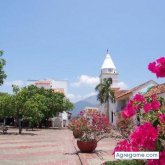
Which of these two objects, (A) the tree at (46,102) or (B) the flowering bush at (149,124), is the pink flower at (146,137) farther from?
(A) the tree at (46,102)

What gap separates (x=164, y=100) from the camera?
18.6 feet

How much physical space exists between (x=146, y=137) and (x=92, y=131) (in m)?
14.4

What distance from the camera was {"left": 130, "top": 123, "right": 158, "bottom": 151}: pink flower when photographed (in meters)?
4.66

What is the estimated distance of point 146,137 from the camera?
467 centimetres

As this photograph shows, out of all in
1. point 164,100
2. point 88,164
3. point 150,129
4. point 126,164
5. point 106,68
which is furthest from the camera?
point 106,68

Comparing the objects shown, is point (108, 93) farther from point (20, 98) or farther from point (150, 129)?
point (150, 129)

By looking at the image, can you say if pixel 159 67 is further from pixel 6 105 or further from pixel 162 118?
pixel 6 105

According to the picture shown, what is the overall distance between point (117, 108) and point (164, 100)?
58.2 metres

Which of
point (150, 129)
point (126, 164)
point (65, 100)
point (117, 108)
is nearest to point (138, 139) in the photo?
point (150, 129)

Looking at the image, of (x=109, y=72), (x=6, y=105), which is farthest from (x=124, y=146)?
(x=109, y=72)

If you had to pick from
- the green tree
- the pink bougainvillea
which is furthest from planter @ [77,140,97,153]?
the green tree

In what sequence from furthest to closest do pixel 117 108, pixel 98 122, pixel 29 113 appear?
1. pixel 117 108
2. pixel 29 113
3. pixel 98 122

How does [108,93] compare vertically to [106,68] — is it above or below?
below

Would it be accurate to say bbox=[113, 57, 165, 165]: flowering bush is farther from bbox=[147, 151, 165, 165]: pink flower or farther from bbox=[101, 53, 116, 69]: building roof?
bbox=[101, 53, 116, 69]: building roof
